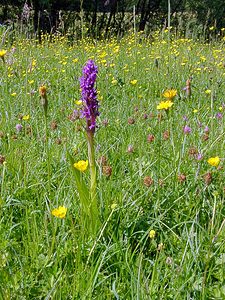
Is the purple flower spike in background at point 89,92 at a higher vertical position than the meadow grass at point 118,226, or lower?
higher

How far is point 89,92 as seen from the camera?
1220mm

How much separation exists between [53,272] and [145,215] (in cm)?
39

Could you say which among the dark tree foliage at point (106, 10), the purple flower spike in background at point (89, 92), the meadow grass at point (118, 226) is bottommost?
the meadow grass at point (118, 226)

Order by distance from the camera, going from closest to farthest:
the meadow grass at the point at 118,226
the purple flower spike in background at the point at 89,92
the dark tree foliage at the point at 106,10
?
the meadow grass at the point at 118,226, the purple flower spike in background at the point at 89,92, the dark tree foliage at the point at 106,10

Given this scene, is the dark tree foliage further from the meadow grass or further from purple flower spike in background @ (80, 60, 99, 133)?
purple flower spike in background @ (80, 60, 99, 133)

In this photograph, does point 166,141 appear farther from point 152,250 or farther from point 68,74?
point 68,74

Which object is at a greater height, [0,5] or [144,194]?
[0,5]

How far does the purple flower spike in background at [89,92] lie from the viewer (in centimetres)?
119

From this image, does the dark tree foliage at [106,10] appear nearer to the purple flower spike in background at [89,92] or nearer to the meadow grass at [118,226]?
the meadow grass at [118,226]

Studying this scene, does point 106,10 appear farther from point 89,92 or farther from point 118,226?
point 118,226

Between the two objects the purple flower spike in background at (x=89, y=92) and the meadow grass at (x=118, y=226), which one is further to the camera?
the purple flower spike in background at (x=89, y=92)

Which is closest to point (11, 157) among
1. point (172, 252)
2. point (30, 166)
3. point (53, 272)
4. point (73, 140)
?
point (30, 166)

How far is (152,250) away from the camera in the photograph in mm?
1173

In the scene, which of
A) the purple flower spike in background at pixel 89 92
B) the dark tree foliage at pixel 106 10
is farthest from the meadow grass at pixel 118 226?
the dark tree foliage at pixel 106 10
